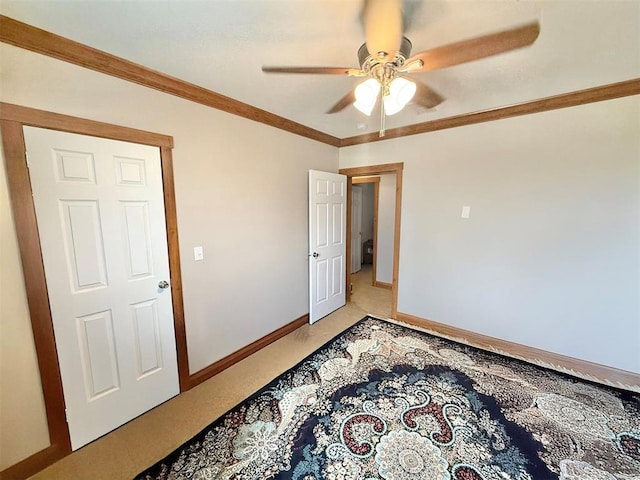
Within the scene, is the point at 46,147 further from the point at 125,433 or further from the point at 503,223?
the point at 503,223

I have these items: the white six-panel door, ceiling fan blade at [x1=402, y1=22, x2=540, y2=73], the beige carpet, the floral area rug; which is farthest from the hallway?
ceiling fan blade at [x1=402, y1=22, x2=540, y2=73]

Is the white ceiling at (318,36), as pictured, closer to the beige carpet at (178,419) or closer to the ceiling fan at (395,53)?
the ceiling fan at (395,53)

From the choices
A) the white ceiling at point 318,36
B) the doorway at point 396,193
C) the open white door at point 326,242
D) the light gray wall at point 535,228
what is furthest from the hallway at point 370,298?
the white ceiling at point 318,36

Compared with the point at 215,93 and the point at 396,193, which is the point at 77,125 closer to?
the point at 215,93

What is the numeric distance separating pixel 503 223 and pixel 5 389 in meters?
3.89

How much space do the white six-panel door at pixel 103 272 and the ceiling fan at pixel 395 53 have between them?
1220 millimetres

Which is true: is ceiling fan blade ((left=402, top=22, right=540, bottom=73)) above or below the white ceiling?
below

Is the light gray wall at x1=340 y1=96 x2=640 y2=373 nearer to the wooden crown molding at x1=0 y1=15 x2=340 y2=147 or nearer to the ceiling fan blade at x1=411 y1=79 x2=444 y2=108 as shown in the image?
the ceiling fan blade at x1=411 y1=79 x2=444 y2=108

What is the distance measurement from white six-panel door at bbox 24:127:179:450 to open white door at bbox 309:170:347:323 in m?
1.68

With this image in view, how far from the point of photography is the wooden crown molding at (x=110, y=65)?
1.32 metres

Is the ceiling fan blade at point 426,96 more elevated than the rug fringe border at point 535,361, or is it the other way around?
the ceiling fan blade at point 426,96

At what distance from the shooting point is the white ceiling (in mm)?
1234

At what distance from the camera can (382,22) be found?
1.19 m

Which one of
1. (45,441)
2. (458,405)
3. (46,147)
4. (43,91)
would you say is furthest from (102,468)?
(458,405)
